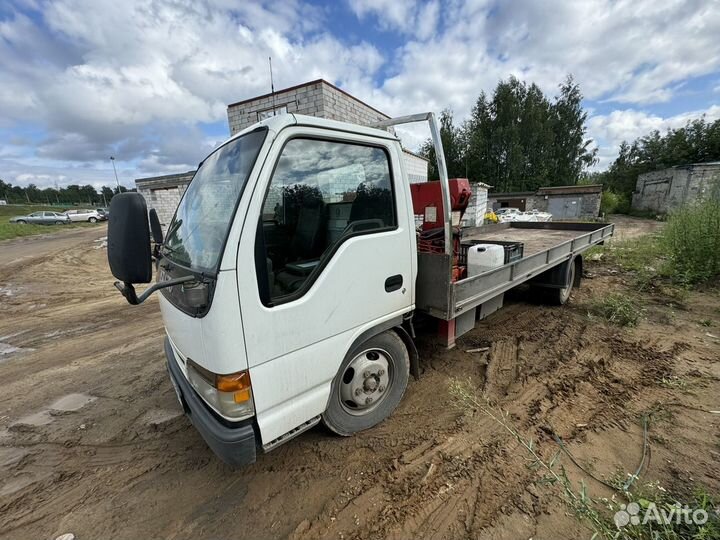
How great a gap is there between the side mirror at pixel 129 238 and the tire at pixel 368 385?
136 cm

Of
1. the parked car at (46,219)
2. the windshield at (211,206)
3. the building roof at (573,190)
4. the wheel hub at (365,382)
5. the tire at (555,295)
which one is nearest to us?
the windshield at (211,206)

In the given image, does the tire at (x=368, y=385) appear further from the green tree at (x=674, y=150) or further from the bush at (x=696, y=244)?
the green tree at (x=674, y=150)

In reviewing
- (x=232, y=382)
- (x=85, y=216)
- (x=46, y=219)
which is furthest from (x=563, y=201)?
(x=46, y=219)

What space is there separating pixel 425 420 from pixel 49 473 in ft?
9.48

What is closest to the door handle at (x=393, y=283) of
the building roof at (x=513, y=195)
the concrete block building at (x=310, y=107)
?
the concrete block building at (x=310, y=107)

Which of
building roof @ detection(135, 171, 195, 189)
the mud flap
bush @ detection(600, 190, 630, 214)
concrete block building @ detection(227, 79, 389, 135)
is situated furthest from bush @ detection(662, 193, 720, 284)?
bush @ detection(600, 190, 630, 214)

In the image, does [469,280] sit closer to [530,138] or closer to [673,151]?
[530,138]

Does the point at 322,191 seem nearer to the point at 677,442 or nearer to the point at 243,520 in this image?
the point at 243,520

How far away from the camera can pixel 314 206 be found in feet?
6.41

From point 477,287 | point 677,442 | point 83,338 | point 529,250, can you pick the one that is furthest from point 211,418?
point 529,250

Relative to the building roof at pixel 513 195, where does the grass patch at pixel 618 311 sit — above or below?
below

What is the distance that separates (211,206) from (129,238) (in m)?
0.54

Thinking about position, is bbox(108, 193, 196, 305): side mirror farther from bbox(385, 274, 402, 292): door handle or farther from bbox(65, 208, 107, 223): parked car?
bbox(65, 208, 107, 223): parked car

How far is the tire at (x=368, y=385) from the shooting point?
2262mm
